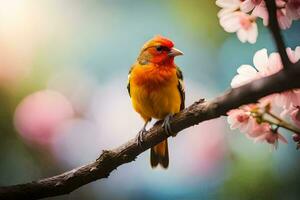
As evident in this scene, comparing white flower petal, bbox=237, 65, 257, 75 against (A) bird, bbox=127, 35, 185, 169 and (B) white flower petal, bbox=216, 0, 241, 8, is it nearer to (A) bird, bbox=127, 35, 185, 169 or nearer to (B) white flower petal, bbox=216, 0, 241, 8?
(B) white flower petal, bbox=216, 0, 241, 8

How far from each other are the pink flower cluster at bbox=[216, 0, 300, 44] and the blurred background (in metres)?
0.59

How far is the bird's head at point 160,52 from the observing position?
1.22 m

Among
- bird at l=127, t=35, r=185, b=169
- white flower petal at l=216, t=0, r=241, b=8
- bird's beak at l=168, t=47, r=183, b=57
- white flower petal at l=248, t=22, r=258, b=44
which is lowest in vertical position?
white flower petal at l=248, t=22, r=258, b=44

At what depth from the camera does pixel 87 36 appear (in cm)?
139

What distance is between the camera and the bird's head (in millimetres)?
1219

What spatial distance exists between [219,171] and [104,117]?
37cm

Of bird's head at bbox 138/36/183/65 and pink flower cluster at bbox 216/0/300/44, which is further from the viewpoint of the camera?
bird's head at bbox 138/36/183/65

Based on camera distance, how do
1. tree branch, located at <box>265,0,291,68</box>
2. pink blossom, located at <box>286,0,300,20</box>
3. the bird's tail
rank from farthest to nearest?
the bird's tail
pink blossom, located at <box>286,0,300,20</box>
tree branch, located at <box>265,0,291,68</box>

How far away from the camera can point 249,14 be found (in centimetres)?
71

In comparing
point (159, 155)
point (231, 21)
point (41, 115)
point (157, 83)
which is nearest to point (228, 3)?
A: point (231, 21)

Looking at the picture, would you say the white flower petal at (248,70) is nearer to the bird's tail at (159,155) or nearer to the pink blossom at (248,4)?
the pink blossom at (248,4)

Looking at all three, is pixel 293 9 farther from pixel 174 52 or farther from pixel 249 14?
pixel 174 52

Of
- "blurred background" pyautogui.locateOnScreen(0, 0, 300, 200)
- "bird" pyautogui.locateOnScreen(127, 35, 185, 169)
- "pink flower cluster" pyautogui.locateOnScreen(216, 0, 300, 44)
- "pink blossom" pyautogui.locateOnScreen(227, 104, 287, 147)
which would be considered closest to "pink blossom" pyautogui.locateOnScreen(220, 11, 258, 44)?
"pink flower cluster" pyautogui.locateOnScreen(216, 0, 300, 44)

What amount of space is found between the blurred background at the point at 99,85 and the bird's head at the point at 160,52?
117 millimetres
